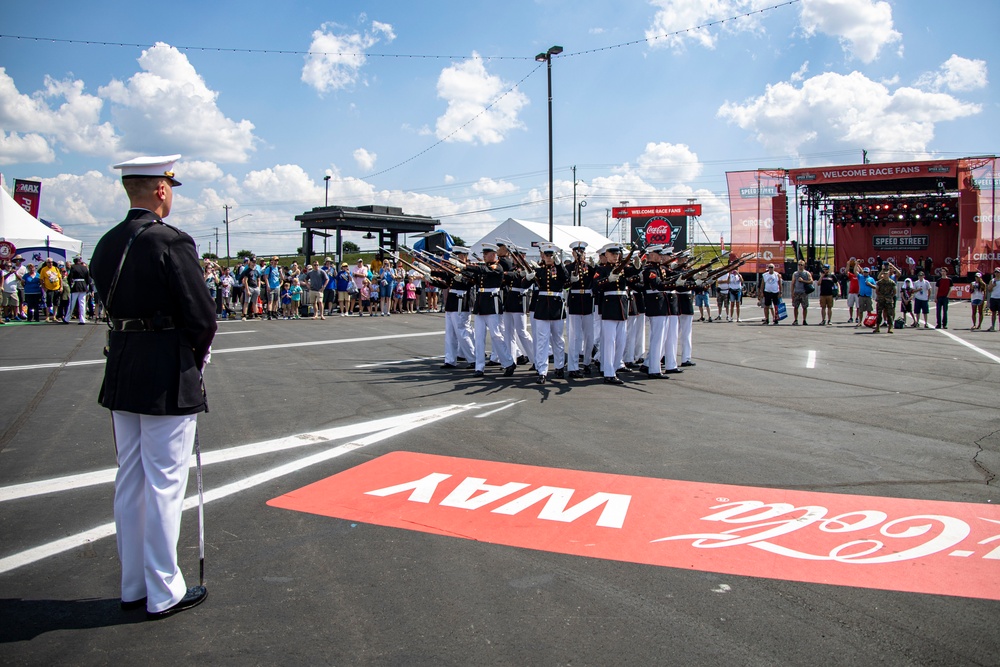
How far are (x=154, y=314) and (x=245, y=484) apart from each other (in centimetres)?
226

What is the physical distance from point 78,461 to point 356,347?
8.67m

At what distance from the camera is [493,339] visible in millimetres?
11477

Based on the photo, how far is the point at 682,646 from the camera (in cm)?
296

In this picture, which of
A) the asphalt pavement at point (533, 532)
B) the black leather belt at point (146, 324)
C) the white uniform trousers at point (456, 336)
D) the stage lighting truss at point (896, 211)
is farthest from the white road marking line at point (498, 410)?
the stage lighting truss at point (896, 211)

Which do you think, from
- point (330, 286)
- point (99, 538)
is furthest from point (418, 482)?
point (330, 286)

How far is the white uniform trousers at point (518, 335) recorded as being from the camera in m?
11.3

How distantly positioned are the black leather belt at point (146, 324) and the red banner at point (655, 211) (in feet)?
171

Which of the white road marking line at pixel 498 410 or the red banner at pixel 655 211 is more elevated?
the red banner at pixel 655 211

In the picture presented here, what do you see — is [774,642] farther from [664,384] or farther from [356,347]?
[356,347]

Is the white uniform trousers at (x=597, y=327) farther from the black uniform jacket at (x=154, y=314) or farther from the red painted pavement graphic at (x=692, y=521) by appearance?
the black uniform jacket at (x=154, y=314)

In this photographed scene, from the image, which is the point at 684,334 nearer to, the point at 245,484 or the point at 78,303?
the point at 245,484

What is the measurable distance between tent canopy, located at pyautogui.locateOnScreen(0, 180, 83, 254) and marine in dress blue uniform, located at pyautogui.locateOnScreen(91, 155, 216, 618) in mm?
23505

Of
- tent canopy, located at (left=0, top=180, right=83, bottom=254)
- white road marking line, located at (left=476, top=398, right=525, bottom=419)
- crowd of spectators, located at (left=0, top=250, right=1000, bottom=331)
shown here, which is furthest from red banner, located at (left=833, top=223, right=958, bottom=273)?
tent canopy, located at (left=0, top=180, right=83, bottom=254)

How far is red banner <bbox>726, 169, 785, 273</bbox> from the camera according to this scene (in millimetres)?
36250
